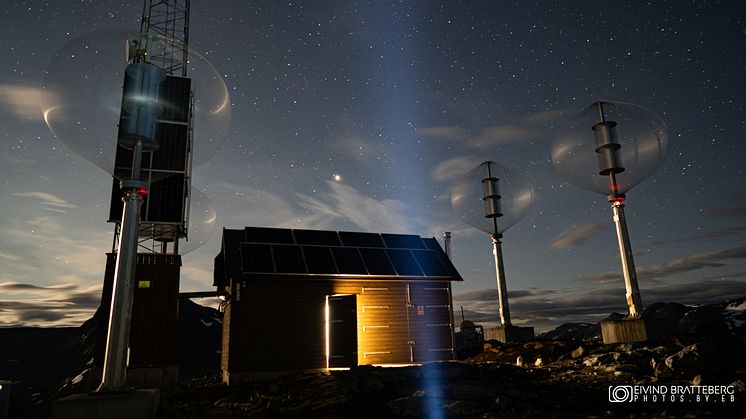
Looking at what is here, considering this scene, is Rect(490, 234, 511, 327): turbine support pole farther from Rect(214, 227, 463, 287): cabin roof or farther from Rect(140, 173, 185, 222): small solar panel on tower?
Rect(140, 173, 185, 222): small solar panel on tower

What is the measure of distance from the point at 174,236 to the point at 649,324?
20020 mm

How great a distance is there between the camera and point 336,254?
2011 centimetres

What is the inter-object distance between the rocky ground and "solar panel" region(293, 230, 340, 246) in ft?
21.1

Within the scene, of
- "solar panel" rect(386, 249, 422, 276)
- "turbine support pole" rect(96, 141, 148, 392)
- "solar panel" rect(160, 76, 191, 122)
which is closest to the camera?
"turbine support pole" rect(96, 141, 148, 392)

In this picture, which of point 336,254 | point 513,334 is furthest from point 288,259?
point 513,334

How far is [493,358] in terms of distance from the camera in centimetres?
1956

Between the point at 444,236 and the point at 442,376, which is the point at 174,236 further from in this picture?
the point at 444,236

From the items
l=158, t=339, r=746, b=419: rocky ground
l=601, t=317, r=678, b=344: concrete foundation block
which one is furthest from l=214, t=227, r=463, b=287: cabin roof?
l=601, t=317, r=678, b=344: concrete foundation block

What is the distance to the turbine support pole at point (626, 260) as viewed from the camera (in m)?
17.8

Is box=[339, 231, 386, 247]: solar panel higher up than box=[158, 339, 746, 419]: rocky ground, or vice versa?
box=[339, 231, 386, 247]: solar panel

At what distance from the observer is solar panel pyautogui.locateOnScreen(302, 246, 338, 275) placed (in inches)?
742

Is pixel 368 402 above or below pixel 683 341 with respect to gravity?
below

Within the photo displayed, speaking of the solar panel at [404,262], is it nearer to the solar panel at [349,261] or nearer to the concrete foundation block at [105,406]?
the solar panel at [349,261]

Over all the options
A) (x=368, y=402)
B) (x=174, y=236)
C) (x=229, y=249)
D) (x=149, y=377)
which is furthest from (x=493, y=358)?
(x=174, y=236)
